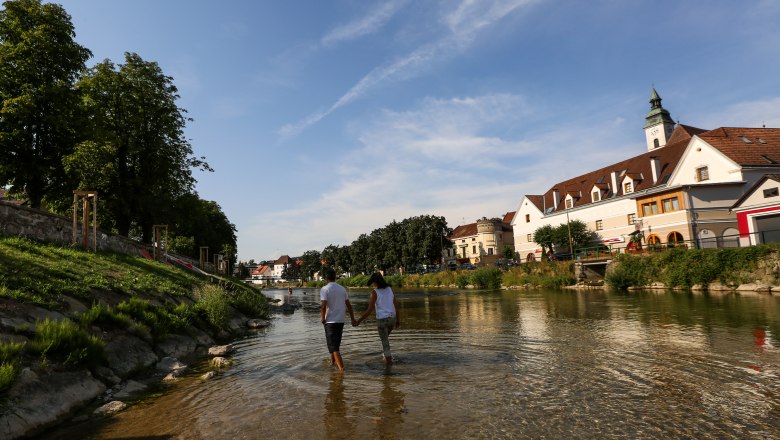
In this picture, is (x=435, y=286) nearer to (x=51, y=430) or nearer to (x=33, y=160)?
(x=33, y=160)

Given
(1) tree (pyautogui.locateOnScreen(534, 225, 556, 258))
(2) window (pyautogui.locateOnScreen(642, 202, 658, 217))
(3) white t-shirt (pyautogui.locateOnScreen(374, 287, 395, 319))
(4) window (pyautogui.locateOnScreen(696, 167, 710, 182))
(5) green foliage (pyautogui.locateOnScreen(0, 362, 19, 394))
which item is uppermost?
(4) window (pyautogui.locateOnScreen(696, 167, 710, 182))

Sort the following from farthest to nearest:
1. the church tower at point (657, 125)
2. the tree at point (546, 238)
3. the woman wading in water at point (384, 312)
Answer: the church tower at point (657, 125)
the tree at point (546, 238)
the woman wading in water at point (384, 312)

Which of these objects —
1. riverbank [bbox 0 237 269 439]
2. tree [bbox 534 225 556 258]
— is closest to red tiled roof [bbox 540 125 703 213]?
tree [bbox 534 225 556 258]

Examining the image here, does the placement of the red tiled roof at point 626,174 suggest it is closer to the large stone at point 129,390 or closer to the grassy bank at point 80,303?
the grassy bank at point 80,303

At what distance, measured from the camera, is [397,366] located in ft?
34.3

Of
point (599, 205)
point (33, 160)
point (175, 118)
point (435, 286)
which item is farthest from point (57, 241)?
point (599, 205)

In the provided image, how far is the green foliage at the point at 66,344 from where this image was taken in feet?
25.7

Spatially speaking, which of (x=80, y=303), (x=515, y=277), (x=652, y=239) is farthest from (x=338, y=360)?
(x=652, y=239)

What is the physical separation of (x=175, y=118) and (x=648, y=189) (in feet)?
171

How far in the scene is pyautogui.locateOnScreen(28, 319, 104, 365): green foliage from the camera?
25.7 ft

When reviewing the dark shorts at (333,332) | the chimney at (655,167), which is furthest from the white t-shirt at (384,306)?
the chimney at (655,167)

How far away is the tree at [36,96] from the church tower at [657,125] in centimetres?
10338

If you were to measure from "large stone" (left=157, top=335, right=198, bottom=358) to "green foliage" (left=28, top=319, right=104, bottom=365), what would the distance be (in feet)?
10.2

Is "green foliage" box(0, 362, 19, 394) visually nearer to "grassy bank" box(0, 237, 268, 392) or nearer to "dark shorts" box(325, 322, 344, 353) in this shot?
"grassy bank" box(0, 237, 268, 392)
